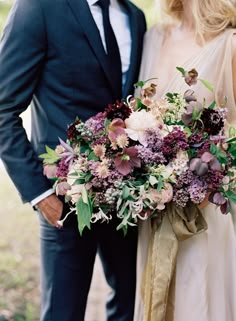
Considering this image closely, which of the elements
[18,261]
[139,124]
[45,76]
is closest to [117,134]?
[139,124]

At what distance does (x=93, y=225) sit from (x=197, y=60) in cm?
85

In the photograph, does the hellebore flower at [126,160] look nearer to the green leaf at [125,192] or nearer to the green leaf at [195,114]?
the green leaf at [125,192]

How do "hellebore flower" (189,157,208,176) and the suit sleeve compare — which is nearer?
"hellebore flower" (189,157,208,176)

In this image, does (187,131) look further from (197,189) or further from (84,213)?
(84,213)

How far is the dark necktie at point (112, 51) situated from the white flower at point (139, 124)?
1.57 feet

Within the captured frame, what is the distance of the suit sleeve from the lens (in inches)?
112

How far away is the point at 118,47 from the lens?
305 centimetres

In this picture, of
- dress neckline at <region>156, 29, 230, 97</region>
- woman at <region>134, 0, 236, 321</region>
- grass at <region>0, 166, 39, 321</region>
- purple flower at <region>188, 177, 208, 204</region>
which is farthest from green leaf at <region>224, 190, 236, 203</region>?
grass at <region>0, 166, 39, 321</region>

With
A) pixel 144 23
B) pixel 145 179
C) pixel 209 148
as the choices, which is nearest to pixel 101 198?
pixel 145 179

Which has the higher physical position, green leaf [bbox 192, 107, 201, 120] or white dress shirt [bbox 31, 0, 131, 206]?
white dress shirt [bbox 31, 0, 131, 206]

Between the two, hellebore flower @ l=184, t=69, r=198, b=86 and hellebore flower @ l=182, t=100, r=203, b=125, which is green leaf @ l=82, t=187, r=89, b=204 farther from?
hellebore flower @ l=184, t=69, r=198, b=86

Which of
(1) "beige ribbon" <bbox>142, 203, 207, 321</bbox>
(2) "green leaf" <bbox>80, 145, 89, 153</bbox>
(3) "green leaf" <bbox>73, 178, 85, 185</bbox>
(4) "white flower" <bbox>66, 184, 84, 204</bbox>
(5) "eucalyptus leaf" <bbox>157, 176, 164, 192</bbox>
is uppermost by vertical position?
(2) "green leaf" <bbox>80, 145, 89, 153</bbox>

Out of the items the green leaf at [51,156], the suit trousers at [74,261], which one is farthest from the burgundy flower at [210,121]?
the suit trousers at [74,261]

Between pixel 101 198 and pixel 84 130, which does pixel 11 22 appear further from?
pixel 101 198
